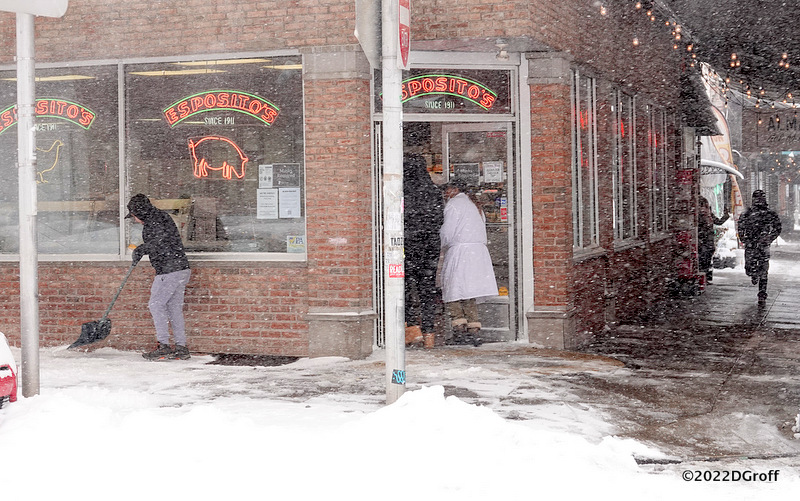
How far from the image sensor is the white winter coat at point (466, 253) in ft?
34.4

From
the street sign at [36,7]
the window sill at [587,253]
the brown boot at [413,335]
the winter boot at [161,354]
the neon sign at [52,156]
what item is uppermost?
the street sign at [36,7]

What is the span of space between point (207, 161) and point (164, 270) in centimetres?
137

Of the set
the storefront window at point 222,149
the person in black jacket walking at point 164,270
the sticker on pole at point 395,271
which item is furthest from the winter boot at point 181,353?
the sticker on pole at point 395,271

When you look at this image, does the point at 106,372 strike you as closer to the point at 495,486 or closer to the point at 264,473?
the point at 264,473

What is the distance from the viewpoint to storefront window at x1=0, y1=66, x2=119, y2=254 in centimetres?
1076

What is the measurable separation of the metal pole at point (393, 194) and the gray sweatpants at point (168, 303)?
385 centimetres

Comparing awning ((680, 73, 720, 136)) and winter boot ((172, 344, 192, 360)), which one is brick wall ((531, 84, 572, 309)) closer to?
winter boot ((172, 344, 192, 360))

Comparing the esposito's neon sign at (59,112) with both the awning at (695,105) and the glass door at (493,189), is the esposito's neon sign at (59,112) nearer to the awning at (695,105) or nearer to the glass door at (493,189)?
the glass door at (493,189)

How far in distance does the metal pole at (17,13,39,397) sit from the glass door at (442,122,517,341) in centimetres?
493

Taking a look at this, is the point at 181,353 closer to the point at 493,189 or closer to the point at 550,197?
the point at 493,189

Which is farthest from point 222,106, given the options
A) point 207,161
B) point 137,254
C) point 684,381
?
point 684,381

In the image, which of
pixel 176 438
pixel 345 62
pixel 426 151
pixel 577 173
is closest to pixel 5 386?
pixel 176 438

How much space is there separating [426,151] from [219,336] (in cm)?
310

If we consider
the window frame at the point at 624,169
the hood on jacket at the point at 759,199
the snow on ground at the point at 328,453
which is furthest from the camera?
the hood on jacket at the point at 759,199
